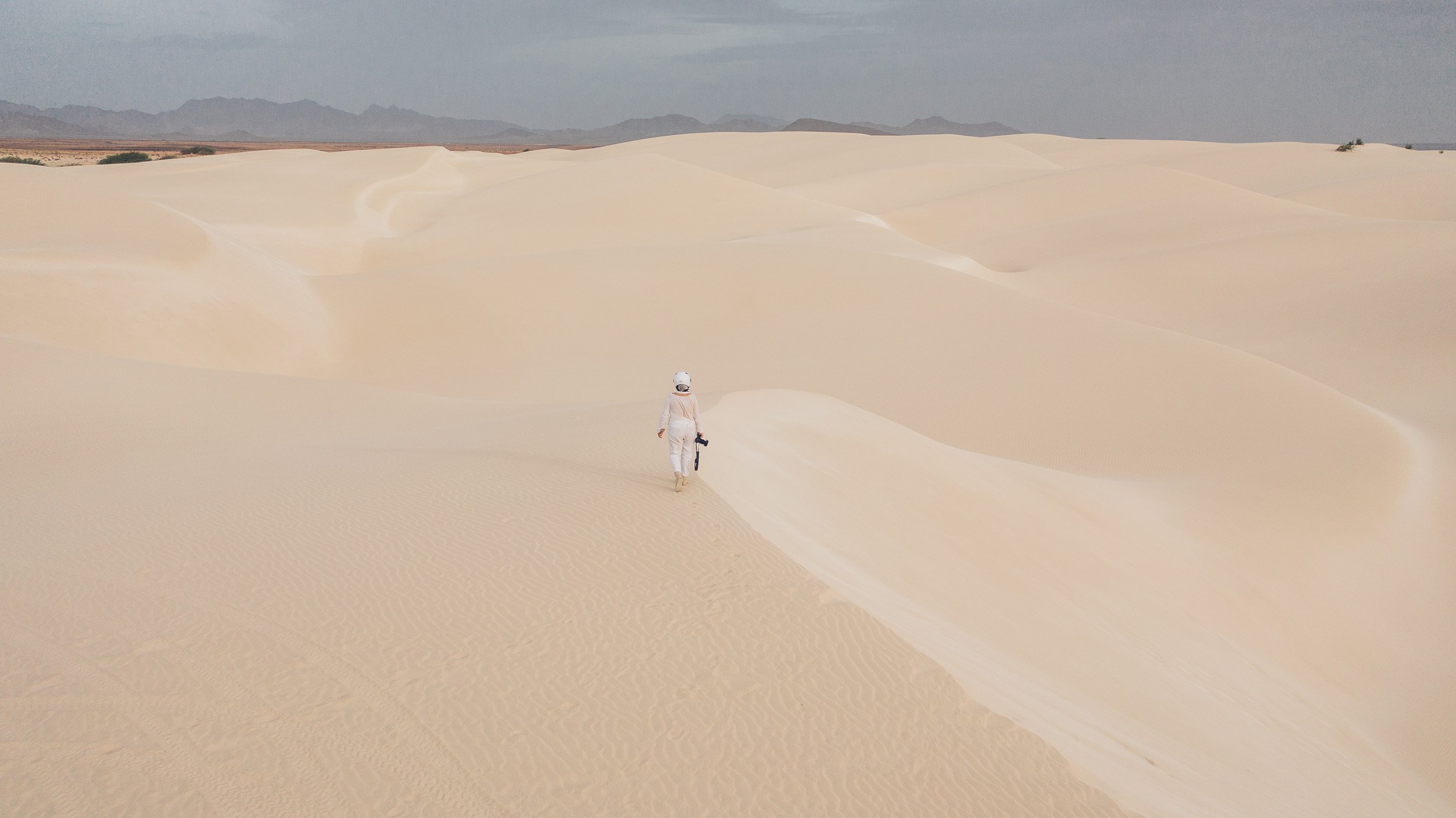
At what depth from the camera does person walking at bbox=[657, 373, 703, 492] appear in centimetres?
709

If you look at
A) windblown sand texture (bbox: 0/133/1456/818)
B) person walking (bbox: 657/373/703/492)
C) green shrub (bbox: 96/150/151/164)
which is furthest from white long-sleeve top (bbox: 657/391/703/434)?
green shrub (bbox: 96/150/151/164)

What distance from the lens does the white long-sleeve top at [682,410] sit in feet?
23.6

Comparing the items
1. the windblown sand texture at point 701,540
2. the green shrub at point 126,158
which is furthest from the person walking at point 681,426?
the green shrub at point 126,158

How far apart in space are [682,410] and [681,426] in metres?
0.17

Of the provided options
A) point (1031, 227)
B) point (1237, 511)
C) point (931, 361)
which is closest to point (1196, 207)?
point (1031, 227)

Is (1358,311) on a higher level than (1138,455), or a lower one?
higher

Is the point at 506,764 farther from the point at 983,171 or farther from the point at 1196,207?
the point at 983,171

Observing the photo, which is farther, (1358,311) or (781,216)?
(781,216)

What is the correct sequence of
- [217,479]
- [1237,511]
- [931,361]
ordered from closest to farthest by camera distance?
[217,479] → [1237,511] → [931,361]

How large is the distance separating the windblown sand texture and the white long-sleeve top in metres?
0.65

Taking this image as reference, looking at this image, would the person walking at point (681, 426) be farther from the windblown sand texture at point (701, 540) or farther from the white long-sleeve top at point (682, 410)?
the windblown sand texture at point (701, 540)

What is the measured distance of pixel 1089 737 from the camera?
5.39 m

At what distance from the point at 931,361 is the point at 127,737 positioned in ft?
55.4

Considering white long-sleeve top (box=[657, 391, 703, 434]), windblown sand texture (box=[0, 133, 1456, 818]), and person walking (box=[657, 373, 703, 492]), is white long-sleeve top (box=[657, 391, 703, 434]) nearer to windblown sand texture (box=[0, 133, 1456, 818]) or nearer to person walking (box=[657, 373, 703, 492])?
person walking (box=[657, 373, 703, 492])
